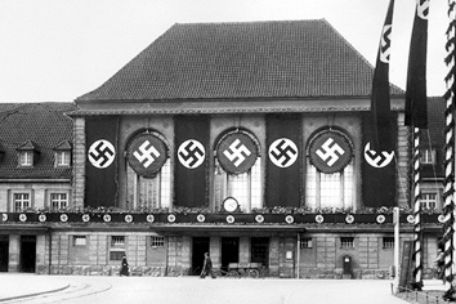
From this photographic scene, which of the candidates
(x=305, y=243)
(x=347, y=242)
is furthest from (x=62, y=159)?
(x=347, y=242)

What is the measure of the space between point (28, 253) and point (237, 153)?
15723 millimetres

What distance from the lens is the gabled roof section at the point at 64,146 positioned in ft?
244


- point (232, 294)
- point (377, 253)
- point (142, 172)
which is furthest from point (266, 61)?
point (232, 294)

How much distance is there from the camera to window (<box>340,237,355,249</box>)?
2474 inches

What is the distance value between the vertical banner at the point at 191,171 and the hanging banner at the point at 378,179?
10423 millimetres

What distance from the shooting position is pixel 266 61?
70.5 m

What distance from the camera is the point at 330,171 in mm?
65750

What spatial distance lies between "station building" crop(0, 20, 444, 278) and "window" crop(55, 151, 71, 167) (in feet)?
19.9

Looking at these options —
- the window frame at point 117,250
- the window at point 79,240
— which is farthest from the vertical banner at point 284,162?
the window at point 79,240

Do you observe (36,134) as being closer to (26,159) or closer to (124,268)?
(26,159)

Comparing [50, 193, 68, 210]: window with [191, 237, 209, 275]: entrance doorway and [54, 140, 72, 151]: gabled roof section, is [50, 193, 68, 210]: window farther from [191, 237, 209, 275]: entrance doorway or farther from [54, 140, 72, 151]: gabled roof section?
[191, 237, 209, 275]: entrance doorway

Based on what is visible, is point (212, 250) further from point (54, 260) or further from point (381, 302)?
point (381, 302)

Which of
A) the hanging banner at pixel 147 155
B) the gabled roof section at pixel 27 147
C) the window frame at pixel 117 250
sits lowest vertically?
the window frame at pixel 117 250

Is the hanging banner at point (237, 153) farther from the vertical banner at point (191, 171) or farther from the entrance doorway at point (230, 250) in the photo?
the entrance doorway at point (230, 250)
